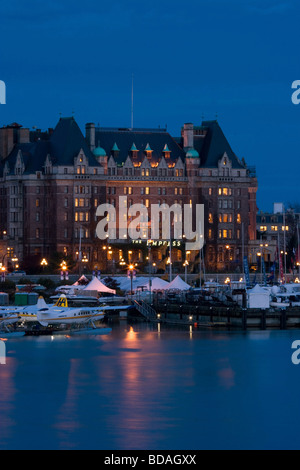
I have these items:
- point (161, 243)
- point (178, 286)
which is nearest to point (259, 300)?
point (178, 286)

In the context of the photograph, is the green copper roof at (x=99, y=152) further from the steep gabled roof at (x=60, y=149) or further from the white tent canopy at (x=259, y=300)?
the white tent canopy at (x=259, y=300)

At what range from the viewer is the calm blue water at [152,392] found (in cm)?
7406

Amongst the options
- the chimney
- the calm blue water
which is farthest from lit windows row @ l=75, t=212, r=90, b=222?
the calm blue water

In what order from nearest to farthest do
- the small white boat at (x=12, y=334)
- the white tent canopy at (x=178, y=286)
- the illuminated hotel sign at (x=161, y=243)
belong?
the small white boat at (x=12, y=334) → the white tent canopy at (x=178, y=286) → the illuminated hotel sign at (x=161, y=243)

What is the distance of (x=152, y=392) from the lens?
88.4 metres

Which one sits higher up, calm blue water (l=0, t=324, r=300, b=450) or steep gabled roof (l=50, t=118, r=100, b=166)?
steep gabled roof (l=50, t=118, r=100, b=166)

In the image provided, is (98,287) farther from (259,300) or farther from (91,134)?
(91,134)

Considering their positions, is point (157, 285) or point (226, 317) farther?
point (157, 285)

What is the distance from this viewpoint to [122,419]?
7862 centimetres

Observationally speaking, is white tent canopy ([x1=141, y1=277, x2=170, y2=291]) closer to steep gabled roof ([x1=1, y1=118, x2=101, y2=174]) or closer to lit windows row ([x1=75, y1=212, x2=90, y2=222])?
lit windows row ([x1=75, y1=212, x2=90, y2=222])

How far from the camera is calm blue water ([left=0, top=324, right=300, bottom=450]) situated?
74062mm

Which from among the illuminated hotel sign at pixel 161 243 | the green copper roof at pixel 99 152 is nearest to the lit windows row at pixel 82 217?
the illuminated hotel sign at pixel 161 243

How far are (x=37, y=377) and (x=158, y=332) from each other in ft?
107

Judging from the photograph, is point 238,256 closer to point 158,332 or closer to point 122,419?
point 158,332
